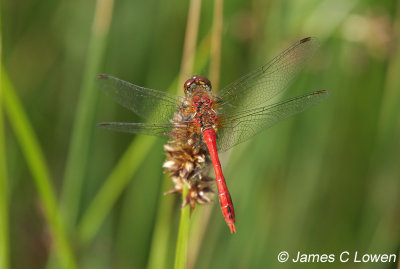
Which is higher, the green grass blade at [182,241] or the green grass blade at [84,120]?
the green grass blade at [84,120]

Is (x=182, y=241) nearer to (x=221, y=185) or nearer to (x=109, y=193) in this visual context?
(x=221, y=185)

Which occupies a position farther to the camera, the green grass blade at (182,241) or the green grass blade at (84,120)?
the green grass blade at (84,120)

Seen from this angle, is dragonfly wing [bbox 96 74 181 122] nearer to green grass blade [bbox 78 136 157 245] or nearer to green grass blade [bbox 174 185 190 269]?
green grass blade [bbox 78 136 157 245]

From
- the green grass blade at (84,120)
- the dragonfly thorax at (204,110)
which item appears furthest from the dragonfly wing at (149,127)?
the green grass blade at (84,120)


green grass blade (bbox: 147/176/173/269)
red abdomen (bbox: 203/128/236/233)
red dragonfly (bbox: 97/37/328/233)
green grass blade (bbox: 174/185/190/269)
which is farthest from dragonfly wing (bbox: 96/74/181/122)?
green grass blade (bbox: 174/185/190/269)

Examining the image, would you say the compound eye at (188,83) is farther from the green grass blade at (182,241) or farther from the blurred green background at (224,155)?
the green grass blade at (182,241)

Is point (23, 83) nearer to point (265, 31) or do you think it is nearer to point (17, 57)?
point (17, 57)

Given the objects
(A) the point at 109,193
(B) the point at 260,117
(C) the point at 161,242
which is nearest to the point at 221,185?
(B) the point at 260,117
